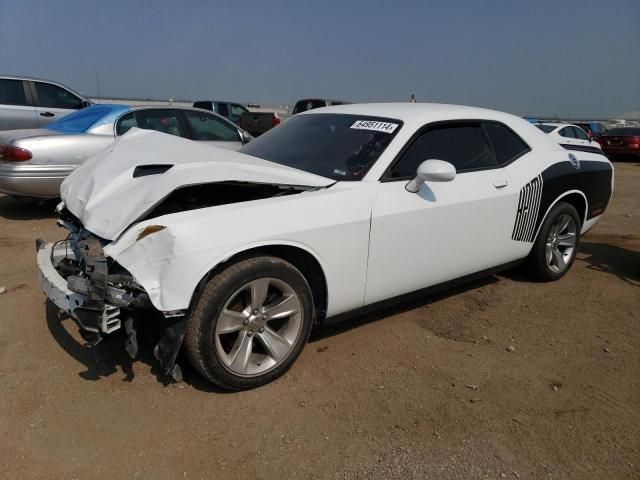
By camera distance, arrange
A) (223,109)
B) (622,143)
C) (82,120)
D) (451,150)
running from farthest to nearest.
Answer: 1. (223,109)
2. (622,143)
3. (82,120)
4. (451,150)

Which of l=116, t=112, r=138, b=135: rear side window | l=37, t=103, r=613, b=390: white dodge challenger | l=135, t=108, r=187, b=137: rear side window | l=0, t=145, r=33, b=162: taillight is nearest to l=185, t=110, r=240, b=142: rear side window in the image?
l=135, t=108, r=187, b=137: rear side window

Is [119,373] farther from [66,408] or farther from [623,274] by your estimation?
[623,274]

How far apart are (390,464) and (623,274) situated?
12.0ft

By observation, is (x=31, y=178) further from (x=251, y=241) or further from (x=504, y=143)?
(x=504, y=143)

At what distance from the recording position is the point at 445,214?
3230 millimetres

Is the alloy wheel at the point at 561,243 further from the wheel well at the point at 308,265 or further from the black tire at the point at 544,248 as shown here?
the wheel well at the point at 308,265

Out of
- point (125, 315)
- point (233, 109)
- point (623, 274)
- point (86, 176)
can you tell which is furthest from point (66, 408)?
point (233, 109)

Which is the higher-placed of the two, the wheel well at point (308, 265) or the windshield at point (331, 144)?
the windshield at point (331, 144)

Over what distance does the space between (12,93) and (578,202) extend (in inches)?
350

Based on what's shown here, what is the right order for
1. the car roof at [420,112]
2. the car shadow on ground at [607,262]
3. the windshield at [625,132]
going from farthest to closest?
the windshield at [625,132]
the car shadow on ground at [607,262]
the car roof at [420,112]

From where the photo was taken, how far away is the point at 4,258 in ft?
14.9

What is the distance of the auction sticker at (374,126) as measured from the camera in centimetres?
326

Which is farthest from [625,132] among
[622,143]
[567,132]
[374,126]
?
[374,126]

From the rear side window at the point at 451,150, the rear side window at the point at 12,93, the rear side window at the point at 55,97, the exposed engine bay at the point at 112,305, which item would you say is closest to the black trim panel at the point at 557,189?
the rear side window at the point at 451,150
